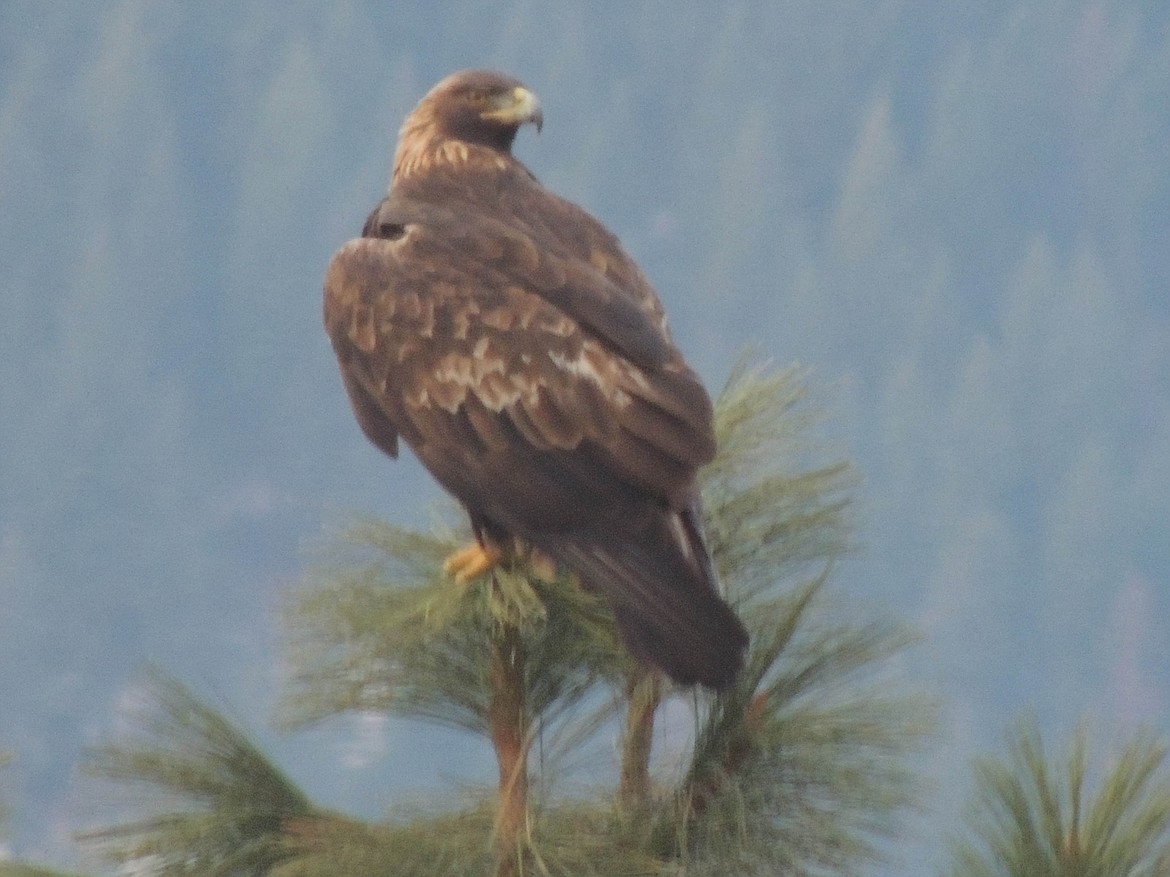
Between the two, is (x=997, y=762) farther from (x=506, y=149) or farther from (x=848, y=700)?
(x=506, y=149)

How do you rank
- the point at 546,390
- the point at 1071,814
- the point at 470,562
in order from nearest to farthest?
the point at 1071,814 → the point at 470,562 → the point at 546,390

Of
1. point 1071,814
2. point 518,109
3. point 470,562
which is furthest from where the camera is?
point 518,109

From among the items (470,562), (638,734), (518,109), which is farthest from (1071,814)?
(518,109)

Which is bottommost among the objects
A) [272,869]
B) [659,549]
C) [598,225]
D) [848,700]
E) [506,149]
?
[272,869]

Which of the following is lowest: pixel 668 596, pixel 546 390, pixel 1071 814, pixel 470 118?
pixel 1071 814

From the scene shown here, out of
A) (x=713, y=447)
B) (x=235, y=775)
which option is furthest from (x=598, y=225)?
(x=235, y=775)

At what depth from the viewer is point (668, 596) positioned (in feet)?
8.41

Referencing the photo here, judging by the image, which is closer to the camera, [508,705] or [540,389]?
[508,705]

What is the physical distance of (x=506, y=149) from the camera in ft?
11.8

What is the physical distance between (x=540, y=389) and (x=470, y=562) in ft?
1.02

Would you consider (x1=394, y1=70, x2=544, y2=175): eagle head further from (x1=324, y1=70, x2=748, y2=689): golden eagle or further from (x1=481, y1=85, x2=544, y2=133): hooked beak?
(x1=324, y1=70, x2=748, y2=689): golden eagle

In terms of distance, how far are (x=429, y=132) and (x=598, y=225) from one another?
0.47 meters

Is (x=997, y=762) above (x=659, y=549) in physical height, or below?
below

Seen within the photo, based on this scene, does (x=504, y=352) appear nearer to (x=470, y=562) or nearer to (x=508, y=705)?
(x=470, y=562)
